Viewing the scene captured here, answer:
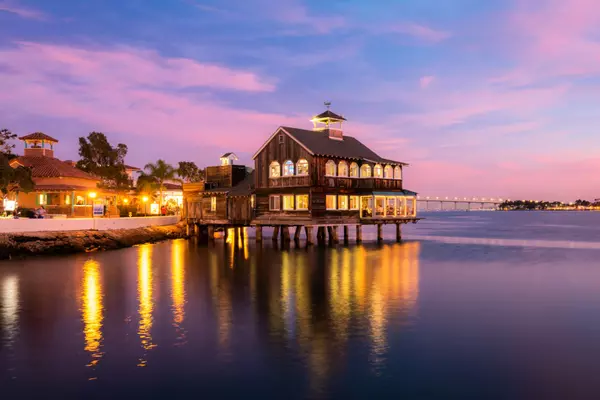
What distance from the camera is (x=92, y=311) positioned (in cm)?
2398

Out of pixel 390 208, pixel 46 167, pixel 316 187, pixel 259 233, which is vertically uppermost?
pixel 46 167

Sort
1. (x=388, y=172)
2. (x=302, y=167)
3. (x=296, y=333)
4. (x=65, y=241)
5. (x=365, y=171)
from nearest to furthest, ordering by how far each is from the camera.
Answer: (x=296, y=333)
(x=65, y=241)
(x=302, y=167)
(x=365, y=171)
(x=388, y=172)

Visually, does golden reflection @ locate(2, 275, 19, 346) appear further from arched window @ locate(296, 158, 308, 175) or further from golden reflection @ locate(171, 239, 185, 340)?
arched window @ locate(296, 158, 308, 175)

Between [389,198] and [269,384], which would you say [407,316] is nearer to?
[269,384]

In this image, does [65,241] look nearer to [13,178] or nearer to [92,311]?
[13,178]

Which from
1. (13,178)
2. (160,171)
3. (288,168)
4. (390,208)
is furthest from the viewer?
(160,171)

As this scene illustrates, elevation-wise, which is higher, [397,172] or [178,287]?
[397,172]

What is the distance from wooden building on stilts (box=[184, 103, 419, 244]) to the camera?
177ft

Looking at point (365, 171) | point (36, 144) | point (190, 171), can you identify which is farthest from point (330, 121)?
point (190, 171)

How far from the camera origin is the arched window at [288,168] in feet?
181

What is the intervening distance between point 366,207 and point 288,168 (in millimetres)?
9495

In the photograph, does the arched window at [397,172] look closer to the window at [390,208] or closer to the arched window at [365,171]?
the window at [390,208]

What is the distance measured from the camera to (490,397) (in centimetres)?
1396

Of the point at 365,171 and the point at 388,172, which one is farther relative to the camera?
the point at 388,172
